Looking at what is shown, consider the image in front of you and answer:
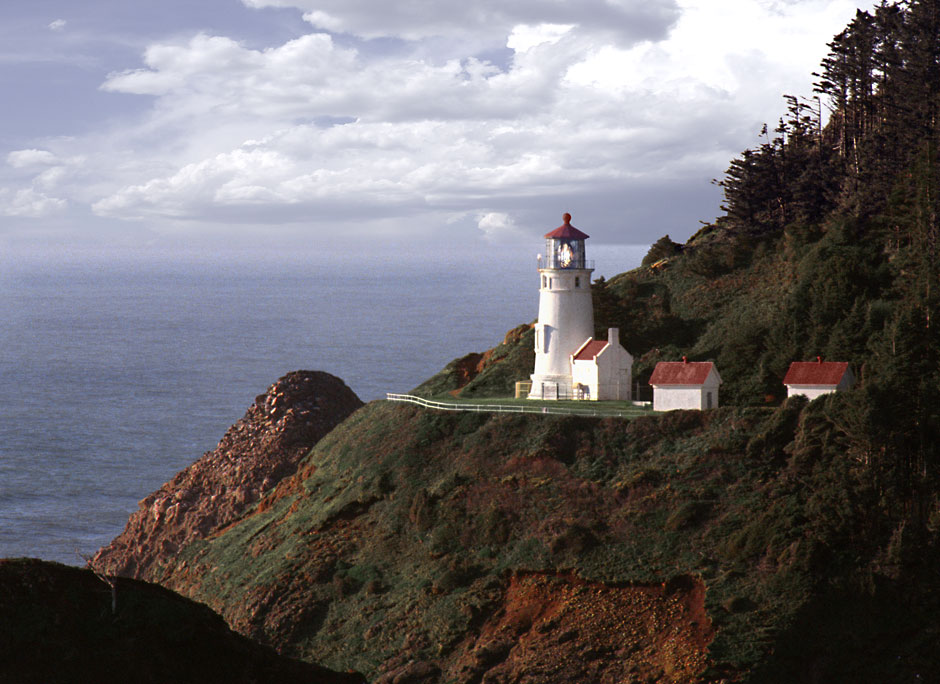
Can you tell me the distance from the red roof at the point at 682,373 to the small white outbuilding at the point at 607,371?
489cm

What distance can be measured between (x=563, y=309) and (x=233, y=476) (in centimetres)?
2380

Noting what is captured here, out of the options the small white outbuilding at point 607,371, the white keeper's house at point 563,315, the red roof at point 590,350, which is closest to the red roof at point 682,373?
the small white outbuilding at point 607,371

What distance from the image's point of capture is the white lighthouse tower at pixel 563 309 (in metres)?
61.0

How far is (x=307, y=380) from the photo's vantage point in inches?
3049

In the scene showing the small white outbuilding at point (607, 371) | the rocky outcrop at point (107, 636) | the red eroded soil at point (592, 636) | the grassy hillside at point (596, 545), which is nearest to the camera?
the rocky outcrop at point (107, 636)

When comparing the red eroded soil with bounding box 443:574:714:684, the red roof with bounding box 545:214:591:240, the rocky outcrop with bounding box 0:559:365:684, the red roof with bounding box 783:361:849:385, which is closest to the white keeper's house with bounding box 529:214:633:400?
the red roof with bounding box 545:214:591:240

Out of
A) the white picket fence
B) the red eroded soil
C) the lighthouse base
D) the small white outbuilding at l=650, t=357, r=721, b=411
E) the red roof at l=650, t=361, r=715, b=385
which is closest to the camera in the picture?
the red eroded soil

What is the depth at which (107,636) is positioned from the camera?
30.7 m

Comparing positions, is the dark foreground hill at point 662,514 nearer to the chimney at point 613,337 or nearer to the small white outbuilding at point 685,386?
the small white outbuilding at point 685,386

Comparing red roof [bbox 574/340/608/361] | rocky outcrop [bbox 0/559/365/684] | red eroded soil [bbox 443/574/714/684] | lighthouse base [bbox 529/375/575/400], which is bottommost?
red eroded soil [bbox 443/574/714/684]

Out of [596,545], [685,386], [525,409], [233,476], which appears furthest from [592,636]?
[233,476]

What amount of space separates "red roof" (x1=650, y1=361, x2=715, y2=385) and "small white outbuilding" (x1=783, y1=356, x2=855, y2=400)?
3.89 metres

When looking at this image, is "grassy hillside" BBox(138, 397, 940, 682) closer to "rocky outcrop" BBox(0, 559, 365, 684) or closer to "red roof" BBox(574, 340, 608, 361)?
"red roof" BBox(574, 340, 608, 361)

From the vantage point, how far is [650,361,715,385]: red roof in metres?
52.6
